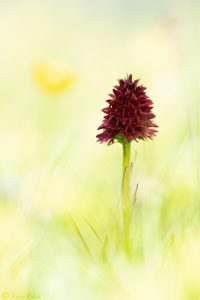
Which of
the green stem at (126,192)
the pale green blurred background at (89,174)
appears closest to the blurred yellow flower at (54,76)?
the pale green blurred background at (89,174)

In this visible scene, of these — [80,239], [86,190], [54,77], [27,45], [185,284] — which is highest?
[27,45]

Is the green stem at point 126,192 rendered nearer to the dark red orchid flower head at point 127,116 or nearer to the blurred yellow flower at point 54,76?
the dark red orchid flower head at point 127,116

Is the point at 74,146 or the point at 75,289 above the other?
the point at 74,146

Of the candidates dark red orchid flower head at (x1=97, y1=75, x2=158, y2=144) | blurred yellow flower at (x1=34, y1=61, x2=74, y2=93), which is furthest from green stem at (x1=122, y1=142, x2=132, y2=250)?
blurred yellow flower at (x1=34, y1=61, x2=74, y2=93)

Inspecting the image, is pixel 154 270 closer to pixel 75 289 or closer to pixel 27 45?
pixel 75 289

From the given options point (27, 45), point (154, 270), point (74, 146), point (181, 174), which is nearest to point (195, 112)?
point (181, 174)

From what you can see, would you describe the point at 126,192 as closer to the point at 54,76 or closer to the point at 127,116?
the point at 127,116
